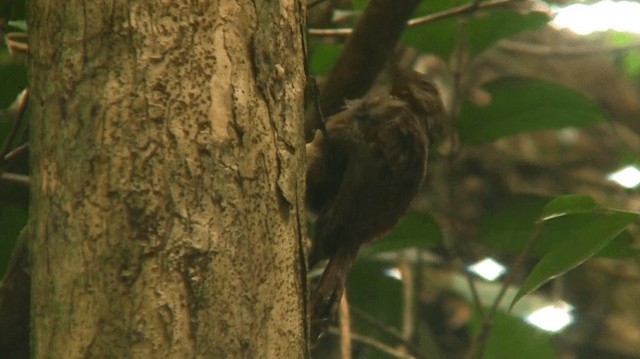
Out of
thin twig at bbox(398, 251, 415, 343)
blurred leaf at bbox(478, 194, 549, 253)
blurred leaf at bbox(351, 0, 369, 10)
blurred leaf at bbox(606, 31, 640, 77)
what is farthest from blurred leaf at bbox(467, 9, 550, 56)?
blurred leaf at bbox(606, 31, 640, 77)

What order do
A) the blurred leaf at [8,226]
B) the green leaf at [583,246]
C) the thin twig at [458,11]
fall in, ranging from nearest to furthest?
the green leaf at [583,246] < the blurred leaf at [8,226] < the thin twig at [458,11]

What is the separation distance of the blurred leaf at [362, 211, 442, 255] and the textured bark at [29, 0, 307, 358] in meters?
0.93

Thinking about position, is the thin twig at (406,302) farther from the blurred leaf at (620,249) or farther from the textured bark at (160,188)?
the textured bark at (160,188)

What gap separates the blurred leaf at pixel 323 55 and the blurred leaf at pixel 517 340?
72 cm

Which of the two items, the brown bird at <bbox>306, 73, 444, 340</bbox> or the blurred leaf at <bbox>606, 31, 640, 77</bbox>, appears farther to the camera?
the blurred leaf at <bbox>606, 31, 640, 77</bbox>

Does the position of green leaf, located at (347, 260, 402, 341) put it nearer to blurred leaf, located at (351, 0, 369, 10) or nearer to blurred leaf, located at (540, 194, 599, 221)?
blurred leaf, located at (351, 0, 369, 10)

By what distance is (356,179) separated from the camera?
186cm

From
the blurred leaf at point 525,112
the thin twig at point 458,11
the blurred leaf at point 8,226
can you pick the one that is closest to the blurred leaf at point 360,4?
the thin twig at point 458,11

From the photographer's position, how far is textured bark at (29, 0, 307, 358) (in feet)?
4.16

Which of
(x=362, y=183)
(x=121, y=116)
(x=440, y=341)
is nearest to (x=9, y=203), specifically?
(x=362, y=183)

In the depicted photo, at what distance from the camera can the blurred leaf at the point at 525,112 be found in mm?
2500

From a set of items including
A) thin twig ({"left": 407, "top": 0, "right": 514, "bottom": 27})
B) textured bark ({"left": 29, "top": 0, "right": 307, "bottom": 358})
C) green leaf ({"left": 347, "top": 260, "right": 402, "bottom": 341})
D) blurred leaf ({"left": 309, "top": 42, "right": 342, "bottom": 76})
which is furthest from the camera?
green leaf ({"left": 347, "top": 260, "right": 402, "bottom": 341})

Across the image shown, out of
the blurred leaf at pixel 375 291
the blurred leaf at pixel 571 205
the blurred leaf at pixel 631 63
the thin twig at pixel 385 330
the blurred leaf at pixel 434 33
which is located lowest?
the thin twig at pixel 385 330

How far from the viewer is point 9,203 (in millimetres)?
2135
